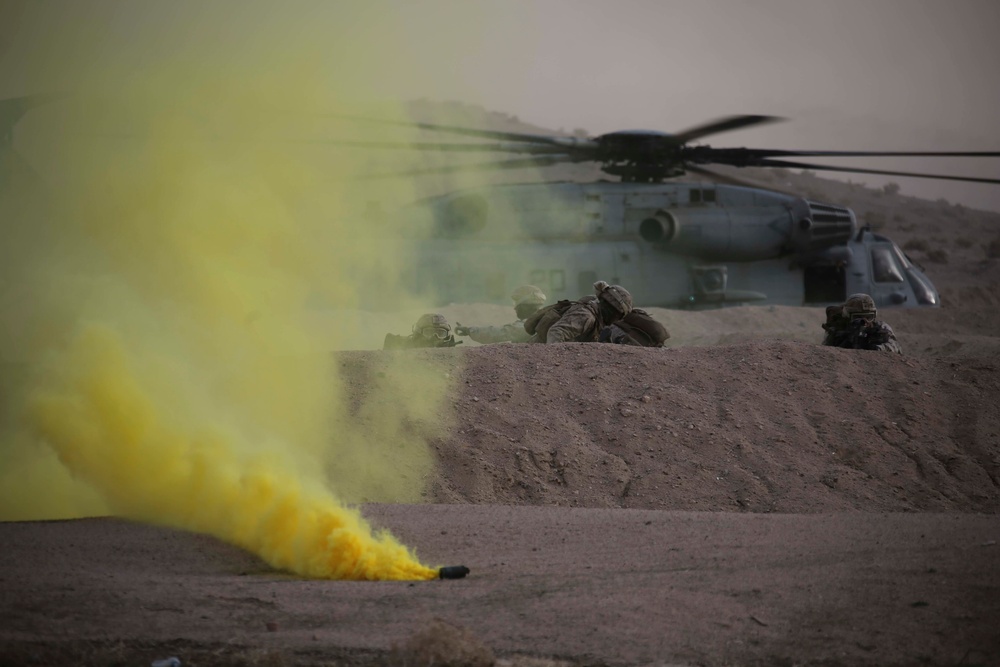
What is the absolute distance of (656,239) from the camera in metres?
22.8

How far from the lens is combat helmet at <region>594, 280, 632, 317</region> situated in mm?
13828

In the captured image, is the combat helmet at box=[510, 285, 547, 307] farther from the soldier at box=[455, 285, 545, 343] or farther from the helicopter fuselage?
the helicopter fuselage

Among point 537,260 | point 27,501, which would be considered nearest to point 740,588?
point 27,501

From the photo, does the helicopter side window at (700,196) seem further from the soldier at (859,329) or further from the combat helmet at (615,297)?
the combat helmet at (615,297)

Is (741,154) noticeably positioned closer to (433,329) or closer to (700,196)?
(700,196)

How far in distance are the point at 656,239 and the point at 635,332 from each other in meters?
9.02

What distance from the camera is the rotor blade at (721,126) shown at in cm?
1906

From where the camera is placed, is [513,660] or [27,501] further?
[27,501]

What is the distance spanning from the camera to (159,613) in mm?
5609

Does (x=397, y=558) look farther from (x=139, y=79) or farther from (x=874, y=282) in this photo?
(x=874, y=282)

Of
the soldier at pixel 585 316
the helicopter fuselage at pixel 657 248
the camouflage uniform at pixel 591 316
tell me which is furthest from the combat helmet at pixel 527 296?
the helicopter fuselage at pixel 657 248

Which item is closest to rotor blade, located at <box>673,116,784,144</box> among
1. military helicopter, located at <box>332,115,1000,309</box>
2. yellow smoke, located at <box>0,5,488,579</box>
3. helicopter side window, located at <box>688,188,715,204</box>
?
military helicopter, located at <box>332,115,1000,309</box>

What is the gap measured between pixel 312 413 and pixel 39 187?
3.01 m

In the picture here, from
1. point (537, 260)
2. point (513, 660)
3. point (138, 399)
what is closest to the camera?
point (513, 660)
